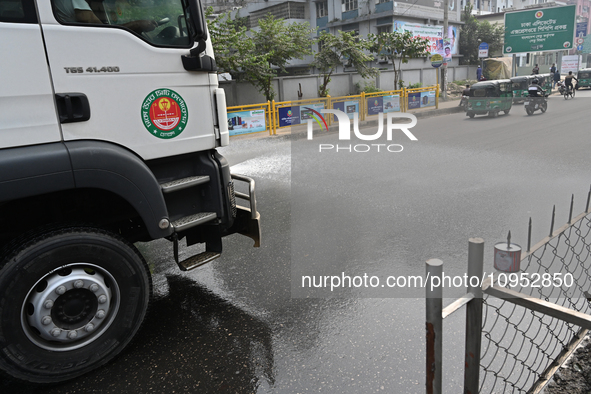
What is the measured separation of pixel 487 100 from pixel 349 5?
22.2 m

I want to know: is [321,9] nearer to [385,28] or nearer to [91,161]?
[385,28]

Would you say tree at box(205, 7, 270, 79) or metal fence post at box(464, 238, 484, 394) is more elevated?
tree at box(205, 7, 270, 79)

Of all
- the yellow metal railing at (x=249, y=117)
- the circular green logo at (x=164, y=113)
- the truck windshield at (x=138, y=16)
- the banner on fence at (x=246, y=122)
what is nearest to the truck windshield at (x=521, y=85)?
the yellow metal railing at (x=249, y=117)

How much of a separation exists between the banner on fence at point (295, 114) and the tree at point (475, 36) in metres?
29.6

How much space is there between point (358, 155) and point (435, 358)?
983 centimetres

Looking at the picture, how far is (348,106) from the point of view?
58.1 feet

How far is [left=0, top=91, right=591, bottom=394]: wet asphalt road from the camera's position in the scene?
9.71 ft

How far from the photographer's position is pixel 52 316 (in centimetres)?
280

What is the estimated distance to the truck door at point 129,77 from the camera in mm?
2820

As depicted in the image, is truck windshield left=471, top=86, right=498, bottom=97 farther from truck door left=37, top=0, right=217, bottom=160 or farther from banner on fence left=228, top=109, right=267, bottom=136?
truck door left=37, top=0, right=217, bottom=160

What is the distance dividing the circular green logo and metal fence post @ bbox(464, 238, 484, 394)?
8.01 ft

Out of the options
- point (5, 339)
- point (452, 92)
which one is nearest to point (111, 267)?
point (5, 339)

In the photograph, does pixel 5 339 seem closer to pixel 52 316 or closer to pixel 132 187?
pixel 52 316

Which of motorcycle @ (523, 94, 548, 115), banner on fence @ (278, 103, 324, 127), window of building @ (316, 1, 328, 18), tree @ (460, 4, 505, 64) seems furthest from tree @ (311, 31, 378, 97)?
tree @ (460, 4, 505, 64)
